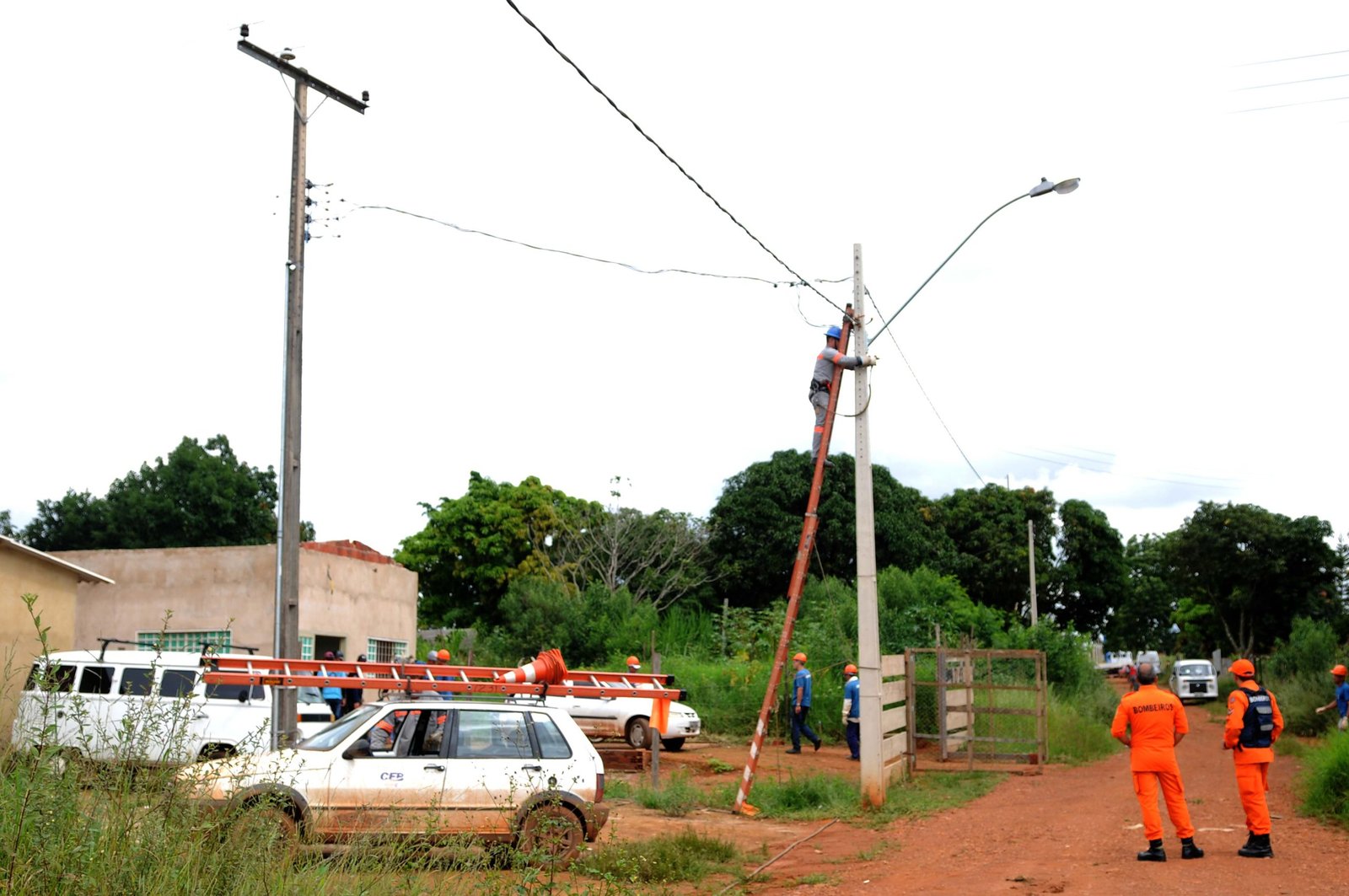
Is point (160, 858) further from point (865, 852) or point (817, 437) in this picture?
point (817, 437)

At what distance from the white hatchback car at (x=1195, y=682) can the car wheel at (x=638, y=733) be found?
88.9ft

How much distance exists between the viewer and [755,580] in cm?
4278

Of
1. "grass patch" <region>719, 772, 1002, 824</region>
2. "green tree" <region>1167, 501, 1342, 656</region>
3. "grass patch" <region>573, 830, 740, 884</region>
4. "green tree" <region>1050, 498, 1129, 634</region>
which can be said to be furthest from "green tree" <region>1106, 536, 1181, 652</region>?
"grass patch" <region>573, 830, 740, 884</region>

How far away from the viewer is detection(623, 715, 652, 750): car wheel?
22.6m

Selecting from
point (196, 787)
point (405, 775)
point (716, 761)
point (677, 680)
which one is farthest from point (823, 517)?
point (196, 787)

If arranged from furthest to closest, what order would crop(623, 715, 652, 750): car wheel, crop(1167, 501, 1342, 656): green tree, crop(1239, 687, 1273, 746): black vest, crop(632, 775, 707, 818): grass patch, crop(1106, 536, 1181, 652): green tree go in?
1. crop(1106, 536, 1181, 652): green tree
2. crop(1167, 501, 1342, 656): green tree
3. crop(623, 715, 652, 750): car wheel
4. crop(632, 775, 707, 818): grass patch
5. crop(1239, 687, 1273, 746): black vest

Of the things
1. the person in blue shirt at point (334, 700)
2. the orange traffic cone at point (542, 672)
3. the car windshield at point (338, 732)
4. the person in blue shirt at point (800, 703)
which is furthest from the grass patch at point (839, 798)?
the person in blue shirt at point (334, 700)

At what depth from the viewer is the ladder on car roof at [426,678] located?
11.1 metres

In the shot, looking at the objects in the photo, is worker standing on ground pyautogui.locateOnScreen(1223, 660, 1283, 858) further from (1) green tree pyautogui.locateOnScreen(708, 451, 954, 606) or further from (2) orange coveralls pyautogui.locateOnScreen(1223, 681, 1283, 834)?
(1) green tree pyautogui.locateOnScreen(708, 451, 954, 606)

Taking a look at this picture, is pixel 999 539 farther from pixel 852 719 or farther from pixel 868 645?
pixel 868 645

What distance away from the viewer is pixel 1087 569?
52.0 metres

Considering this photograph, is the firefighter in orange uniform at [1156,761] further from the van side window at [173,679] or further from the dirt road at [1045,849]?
the van side window at [173,679]

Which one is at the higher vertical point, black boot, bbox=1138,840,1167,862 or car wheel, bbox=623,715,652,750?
black boot, bbox=1138,840,1167,862

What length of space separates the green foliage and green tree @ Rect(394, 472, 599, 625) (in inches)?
311
